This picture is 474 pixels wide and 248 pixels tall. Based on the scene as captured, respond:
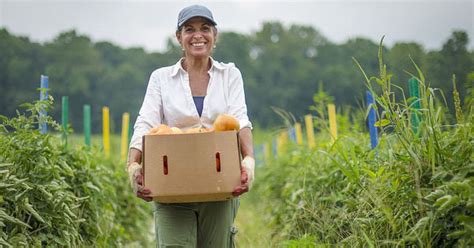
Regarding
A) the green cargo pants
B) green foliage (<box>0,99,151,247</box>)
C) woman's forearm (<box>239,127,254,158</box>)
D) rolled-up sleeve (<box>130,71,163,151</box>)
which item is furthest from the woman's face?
green foliage (<box>0,99,151,247</box>)

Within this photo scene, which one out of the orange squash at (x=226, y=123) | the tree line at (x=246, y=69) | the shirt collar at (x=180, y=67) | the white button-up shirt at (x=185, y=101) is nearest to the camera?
the orange squash at (x=226, y=123)

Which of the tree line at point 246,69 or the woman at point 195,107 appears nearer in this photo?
the woman at point 195,107

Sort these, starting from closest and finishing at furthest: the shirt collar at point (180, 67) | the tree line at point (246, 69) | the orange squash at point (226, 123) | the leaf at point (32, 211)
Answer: the orange squash at point (226, 123) < the shirt collar at point (180, 67) < the leaf at point (32, 211) < the tree line at point (246, 69)

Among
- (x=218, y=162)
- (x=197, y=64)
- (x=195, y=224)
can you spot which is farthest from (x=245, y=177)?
(x=197, y=64)

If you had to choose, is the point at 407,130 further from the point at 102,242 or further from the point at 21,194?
the point at 102,242

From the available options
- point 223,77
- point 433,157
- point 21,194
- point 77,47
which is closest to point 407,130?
point 433,157

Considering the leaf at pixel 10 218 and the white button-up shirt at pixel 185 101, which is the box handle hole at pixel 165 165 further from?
the leaf at pixel 10 218

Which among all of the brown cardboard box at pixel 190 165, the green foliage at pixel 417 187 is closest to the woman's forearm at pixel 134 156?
the brown cardboard box at pixel 190 165

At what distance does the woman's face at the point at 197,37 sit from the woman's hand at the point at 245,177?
65 cm

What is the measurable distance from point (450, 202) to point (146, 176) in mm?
1377

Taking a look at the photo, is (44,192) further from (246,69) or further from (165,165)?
(246,69)

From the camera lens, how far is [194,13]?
11.0 ft

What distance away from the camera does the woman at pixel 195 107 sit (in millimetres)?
3344

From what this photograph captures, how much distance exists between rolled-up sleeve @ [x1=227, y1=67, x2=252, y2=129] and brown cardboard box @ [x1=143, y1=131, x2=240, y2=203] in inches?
15.5
